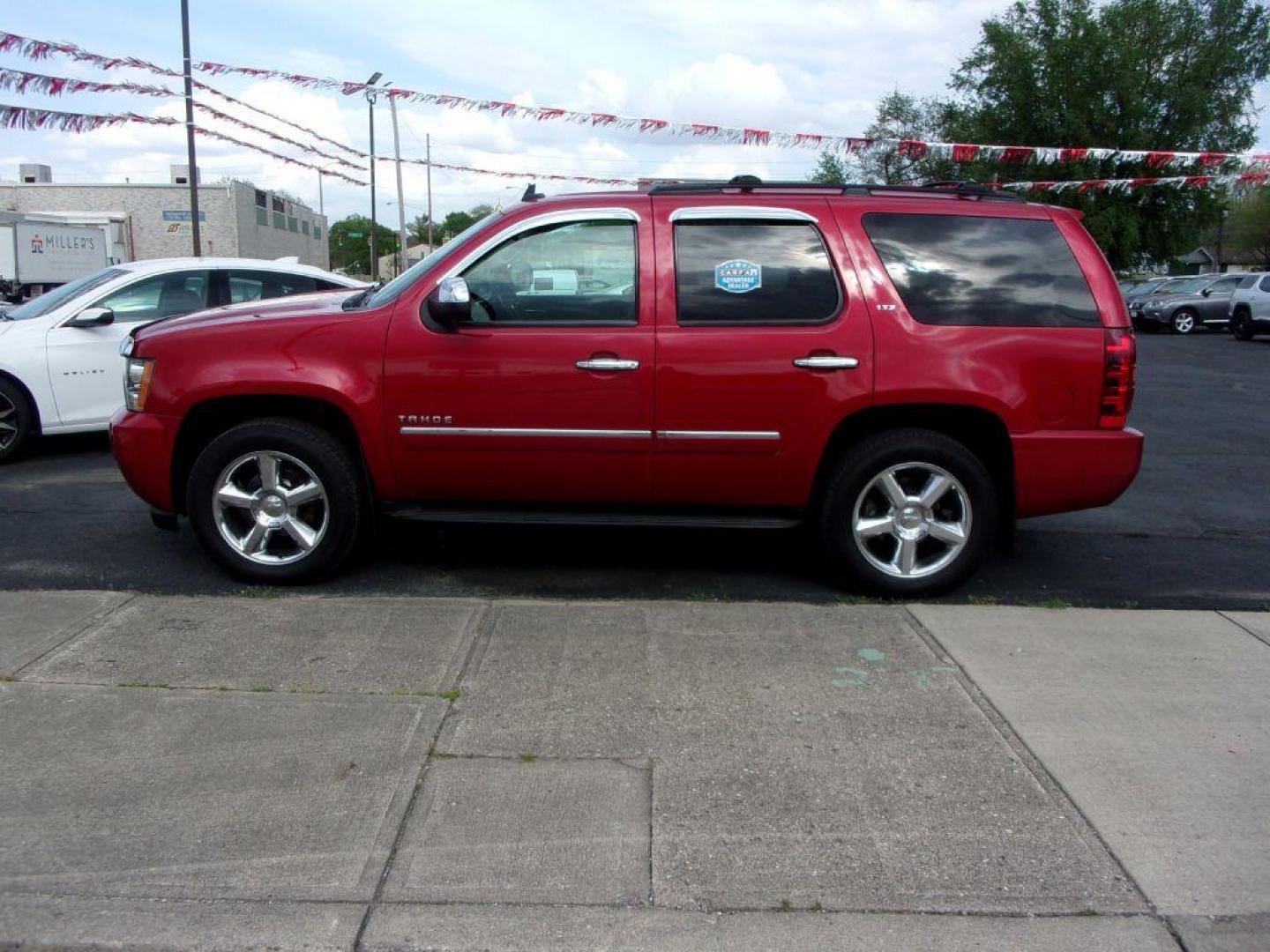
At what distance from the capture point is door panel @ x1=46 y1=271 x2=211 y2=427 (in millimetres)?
8766

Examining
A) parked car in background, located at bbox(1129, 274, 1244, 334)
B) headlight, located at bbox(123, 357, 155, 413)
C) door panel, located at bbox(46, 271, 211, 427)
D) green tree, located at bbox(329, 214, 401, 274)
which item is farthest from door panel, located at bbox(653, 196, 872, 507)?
green tree, located at bbox(329, 214, 401, 274)

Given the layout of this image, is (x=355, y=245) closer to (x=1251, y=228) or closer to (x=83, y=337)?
(x=1251, y=228)

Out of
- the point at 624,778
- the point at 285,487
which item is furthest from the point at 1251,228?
the point at 624,778

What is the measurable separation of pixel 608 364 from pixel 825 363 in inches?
38.7

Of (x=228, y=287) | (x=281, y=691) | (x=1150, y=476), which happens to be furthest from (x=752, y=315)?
(x=228, y=287)

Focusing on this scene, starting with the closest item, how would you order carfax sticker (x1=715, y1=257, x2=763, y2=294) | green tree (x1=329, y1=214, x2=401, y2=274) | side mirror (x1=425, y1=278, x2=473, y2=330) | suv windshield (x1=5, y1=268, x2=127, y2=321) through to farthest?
side mirror (x1=425, y1=278, x2=473, y2=330)
carfax sticker (x1=715, y1=257, x2=763, y2=294)
suv windshield (x1=5, y1=268, x2=127, y2=321)
green tree (x1=329, y1=214, x2=401, y2=274)

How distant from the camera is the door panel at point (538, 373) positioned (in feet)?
17.2

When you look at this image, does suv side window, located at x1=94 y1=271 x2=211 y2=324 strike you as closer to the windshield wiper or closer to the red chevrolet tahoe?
the windshield wiper

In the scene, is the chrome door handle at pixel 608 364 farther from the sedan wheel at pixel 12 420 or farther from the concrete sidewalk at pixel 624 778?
the sedan wheel at pixel 12 420

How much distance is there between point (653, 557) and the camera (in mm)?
6215

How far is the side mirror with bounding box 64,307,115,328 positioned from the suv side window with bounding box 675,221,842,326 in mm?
5447

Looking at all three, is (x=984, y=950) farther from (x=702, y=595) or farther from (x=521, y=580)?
(x=521, y=580)

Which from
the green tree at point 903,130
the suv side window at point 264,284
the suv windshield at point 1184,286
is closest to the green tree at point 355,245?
the green tree at point 903,130

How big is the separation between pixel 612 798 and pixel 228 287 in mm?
7266
